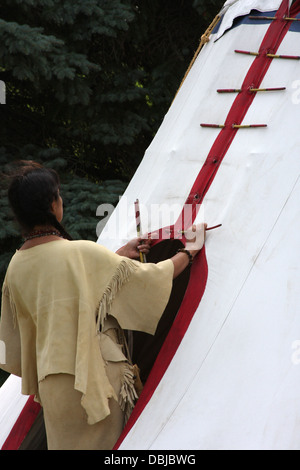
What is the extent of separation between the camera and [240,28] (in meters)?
3.09

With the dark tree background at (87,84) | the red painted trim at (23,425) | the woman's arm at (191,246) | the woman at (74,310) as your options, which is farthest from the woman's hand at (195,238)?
the dark tree background at (87,84)

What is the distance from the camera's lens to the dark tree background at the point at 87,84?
4848 mm

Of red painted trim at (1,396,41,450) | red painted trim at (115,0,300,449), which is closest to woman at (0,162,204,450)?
red painted trim at (115,0,300,449)

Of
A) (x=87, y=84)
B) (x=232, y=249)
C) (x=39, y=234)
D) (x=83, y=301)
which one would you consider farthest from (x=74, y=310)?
(x=87, y=84)

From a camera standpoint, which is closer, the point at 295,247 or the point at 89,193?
the point at 295,247

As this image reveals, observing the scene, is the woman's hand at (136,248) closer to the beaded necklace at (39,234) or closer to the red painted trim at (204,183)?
the red painted trim at (204,183)

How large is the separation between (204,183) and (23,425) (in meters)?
1.32

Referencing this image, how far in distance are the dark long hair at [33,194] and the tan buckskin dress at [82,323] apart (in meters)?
0.10

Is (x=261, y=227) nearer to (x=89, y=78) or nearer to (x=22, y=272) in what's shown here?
(x=22, y=272)

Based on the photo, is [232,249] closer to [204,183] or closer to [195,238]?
[195,238]

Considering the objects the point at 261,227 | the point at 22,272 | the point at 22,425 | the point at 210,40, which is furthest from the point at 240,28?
the point at 22,425

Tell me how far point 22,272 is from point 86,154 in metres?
4.14

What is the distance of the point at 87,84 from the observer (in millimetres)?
5230
